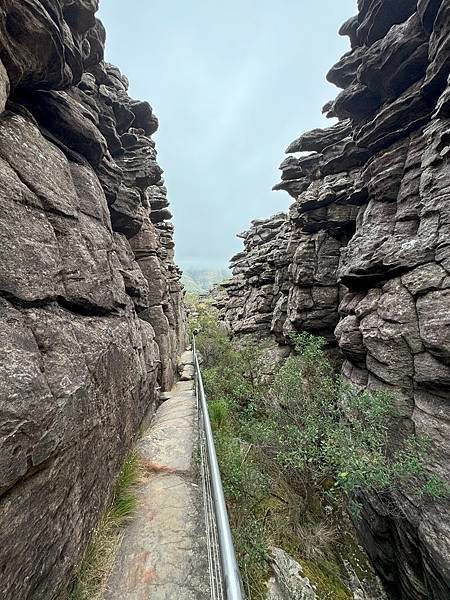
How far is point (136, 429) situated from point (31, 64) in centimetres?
767

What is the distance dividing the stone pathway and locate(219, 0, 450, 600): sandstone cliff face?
20.1 feet

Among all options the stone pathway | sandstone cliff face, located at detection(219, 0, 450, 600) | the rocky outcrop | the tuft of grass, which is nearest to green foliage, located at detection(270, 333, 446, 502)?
sandstone cliff face, located at detection(219, 0, 450, 600)

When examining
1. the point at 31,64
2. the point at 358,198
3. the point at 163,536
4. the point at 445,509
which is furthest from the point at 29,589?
the point at 358,198

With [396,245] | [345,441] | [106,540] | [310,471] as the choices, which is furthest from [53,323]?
[396,245]

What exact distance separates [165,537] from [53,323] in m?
3.74

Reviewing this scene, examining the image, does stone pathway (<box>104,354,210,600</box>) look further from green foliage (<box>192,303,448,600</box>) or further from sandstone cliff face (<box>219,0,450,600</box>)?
sandstone cliff face (<box>219,0,450,600</box>)

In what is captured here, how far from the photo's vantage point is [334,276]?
15734mm

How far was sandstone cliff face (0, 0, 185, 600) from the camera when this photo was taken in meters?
2.71

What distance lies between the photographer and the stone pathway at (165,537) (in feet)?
10.7

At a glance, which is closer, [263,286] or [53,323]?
[53,323]

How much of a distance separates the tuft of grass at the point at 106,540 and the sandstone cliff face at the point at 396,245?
721 cm

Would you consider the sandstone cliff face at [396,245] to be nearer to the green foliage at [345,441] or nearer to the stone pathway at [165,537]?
the green foliage at [345,441]

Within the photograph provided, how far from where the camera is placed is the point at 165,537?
13.1 feet

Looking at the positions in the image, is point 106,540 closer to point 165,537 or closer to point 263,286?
point 165,537
